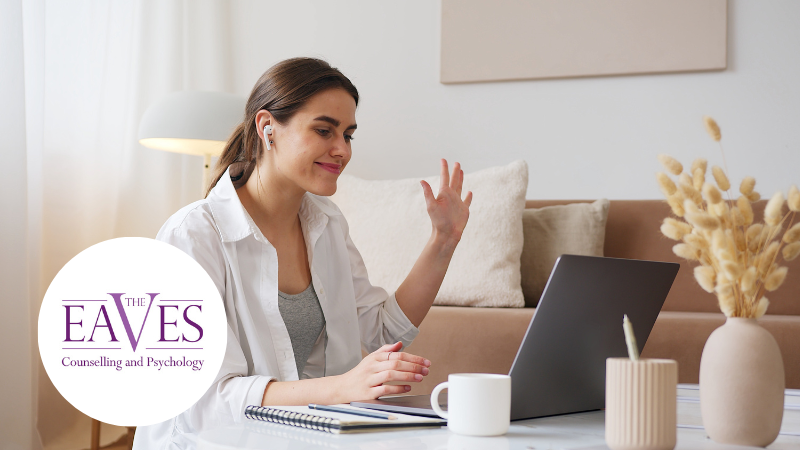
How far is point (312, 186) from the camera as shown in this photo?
4.62 feet

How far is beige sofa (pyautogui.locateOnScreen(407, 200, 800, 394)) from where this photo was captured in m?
1.84

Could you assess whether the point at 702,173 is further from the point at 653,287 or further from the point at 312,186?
the point at 312,186

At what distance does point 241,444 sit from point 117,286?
A: 1.20 meters

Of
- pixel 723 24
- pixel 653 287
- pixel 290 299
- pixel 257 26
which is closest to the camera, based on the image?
pixel 653 287

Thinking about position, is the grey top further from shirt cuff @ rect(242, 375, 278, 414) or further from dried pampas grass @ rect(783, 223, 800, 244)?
dried pampas grass @ rect(783, 223, 800, 244)

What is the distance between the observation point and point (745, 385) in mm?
714

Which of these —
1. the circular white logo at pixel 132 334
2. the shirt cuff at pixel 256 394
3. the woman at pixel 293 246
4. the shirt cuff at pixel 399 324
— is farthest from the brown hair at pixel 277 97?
the shirt cuff at pixel 256 394

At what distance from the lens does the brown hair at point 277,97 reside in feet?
4.61

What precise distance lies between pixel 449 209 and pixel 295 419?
2.53 feet

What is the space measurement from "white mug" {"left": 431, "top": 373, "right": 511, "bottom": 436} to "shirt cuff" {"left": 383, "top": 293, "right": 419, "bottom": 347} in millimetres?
739

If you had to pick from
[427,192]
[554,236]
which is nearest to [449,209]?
[427,192]

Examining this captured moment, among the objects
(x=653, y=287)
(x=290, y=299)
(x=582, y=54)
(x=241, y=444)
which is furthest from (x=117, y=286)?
(x=582, y=54)

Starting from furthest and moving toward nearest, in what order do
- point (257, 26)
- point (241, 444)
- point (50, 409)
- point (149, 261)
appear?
1. point (257, 26)
2. point (50, 409)
3. point (149, 261)
4. point (241, 444)

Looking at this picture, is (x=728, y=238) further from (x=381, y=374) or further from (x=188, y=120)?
(x=188, y=120)
